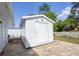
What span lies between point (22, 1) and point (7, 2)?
293 mm

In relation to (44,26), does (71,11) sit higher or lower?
higher

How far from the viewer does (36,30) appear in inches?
159

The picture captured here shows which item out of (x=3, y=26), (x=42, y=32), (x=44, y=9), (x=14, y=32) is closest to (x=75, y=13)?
(x=44, y=9)

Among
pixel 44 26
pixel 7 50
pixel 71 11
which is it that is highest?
pixel 71 11

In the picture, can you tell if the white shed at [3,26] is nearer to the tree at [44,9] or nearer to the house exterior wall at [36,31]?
the house exterior wall at [36,31]

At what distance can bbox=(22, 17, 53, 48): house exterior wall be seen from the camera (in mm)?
4035

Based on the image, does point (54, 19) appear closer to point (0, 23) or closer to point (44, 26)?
point (44, 26)

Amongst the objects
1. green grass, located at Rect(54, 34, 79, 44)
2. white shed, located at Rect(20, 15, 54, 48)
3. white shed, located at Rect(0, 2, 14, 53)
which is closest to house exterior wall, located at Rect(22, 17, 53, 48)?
white shed, located at Rect(20, 15, 54, 48)

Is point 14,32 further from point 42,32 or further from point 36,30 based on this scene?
point 42,32

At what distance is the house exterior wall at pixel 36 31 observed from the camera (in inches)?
159

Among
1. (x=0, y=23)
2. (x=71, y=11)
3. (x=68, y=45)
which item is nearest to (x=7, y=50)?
(x=0, y=23)

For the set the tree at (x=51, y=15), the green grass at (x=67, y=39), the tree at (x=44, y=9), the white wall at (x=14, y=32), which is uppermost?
the tree at (x=44, y=9)

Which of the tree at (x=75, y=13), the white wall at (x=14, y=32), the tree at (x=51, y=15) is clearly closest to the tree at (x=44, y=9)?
the tree at (x=51, y=15)

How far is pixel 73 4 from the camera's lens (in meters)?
4.01
